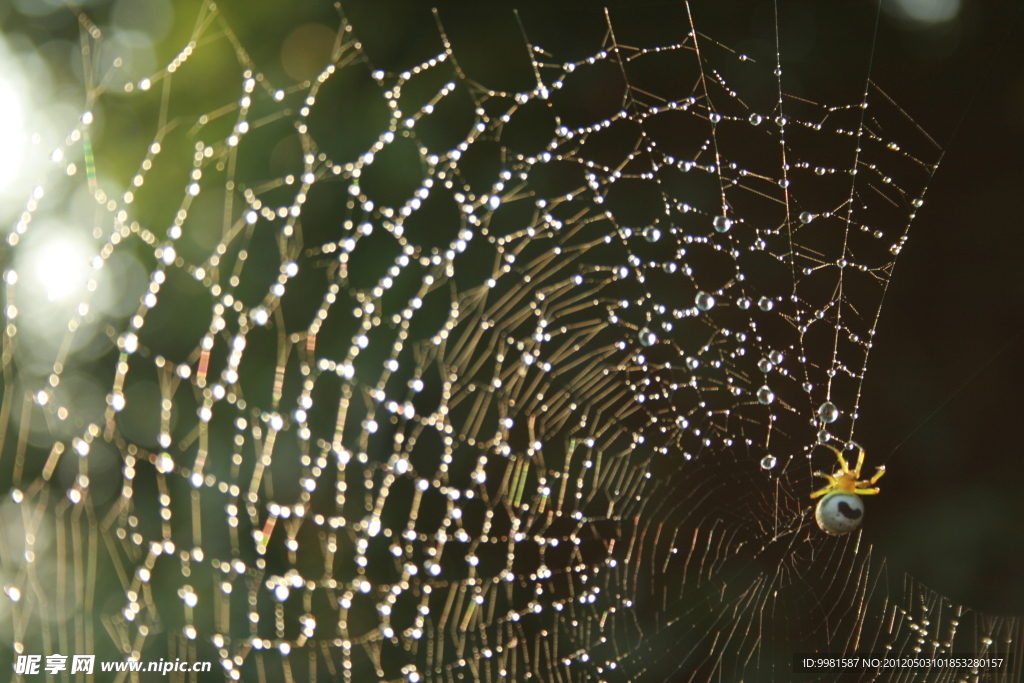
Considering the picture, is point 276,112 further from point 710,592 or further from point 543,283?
point 710,592

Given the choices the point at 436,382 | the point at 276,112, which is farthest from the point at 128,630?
the point at 276,112

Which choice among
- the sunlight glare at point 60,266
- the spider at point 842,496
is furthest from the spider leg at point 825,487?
the sunlight glare at point 60,266

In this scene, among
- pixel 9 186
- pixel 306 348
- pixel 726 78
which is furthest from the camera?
pixel 306 348

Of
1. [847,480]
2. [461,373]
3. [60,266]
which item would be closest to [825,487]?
[847,480]

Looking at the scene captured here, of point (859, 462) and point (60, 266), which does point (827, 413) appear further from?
point (60, 266)

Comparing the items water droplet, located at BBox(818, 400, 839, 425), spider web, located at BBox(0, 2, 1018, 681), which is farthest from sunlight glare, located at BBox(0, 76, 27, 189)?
water droplet, located at BBox(818, 400, 839, 425)

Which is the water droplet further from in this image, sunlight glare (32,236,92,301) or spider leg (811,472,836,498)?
sunlight glare (32,236,92,301)
